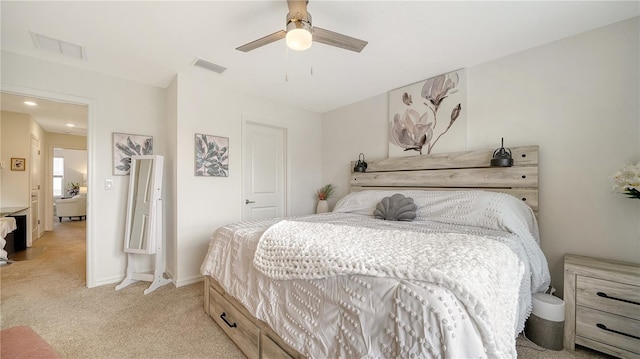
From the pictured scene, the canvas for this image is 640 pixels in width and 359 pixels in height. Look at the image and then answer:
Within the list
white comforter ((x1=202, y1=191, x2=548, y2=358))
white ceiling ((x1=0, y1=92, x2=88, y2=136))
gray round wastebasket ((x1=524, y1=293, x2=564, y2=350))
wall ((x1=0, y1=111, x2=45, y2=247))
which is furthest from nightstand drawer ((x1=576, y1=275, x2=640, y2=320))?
wall ((x1=0, y1=111, x2=45, y2=247))

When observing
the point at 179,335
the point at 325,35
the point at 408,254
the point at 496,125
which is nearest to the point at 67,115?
the point at 179,335

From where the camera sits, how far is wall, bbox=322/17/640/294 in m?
1.84

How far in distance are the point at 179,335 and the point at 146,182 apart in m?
1.79

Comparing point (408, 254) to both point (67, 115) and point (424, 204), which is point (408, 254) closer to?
point (424, 204)

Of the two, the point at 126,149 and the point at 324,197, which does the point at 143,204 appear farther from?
the point at 324,197

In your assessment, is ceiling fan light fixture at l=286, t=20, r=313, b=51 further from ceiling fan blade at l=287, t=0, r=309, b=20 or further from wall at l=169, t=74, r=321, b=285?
wall at l=169, t=74, r=321, b=285

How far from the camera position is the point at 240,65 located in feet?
8.60

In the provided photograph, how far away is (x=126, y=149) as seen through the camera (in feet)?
9.82

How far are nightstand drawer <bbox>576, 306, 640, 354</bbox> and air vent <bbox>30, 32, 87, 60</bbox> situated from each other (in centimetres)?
453

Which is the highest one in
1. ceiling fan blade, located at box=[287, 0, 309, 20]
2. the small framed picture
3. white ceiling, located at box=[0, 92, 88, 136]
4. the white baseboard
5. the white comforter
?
→ white ceiling, located at box=[0, 92, 88, 136]

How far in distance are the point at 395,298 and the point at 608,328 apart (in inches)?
72.3

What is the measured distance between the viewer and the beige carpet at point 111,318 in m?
1.72

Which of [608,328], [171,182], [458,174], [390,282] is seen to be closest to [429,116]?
[458,174]

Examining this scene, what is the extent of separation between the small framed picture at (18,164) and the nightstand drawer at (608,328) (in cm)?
752
